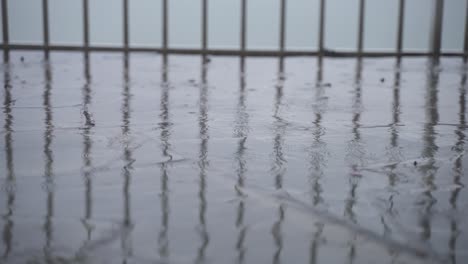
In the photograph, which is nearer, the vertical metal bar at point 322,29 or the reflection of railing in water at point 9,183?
the reflection of railing in water at point 9,183

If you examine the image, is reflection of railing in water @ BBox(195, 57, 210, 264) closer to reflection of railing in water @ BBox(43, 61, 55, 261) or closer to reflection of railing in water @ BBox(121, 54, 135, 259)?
reflection of railing in water @ BBox(121, 54, 135, 259)

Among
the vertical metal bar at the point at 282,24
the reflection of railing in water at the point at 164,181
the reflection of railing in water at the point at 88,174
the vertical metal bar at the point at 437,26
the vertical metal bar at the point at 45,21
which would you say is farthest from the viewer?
the vertical metal bar at the point at 437,26

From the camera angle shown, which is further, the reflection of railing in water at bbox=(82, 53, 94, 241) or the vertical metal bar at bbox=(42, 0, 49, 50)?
the vertical metal bar at bbox=(42, 0, 49, 50)

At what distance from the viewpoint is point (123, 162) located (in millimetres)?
1710

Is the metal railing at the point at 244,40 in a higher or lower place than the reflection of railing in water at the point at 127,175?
higher

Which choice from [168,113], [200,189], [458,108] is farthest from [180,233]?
[458,108]

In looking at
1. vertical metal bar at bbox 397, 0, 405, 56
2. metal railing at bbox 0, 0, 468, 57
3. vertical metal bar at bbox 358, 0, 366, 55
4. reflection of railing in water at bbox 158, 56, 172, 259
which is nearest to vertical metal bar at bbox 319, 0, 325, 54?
metal railing at bbox 0, 0, 468, 57

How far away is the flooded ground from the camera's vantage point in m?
1.08

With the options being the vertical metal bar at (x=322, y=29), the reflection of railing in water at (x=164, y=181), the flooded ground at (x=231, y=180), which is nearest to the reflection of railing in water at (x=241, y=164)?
the flooded ground at (x=231, y=180)

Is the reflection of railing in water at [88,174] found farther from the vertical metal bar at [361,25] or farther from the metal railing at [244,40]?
the vertical metal bar at [361,25]

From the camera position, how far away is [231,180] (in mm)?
1523

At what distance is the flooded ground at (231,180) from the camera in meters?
1.08

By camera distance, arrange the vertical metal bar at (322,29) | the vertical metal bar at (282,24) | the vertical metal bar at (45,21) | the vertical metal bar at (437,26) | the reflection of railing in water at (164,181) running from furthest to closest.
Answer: the vertical metal bar at (437,26) → the vertical metal bar at (322,29) → the vertical metal bar at (282,24) → the vertical metal bar at (45,21) → the reflection of railing in water at (164,181)

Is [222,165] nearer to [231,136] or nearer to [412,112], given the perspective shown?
[231,136]
